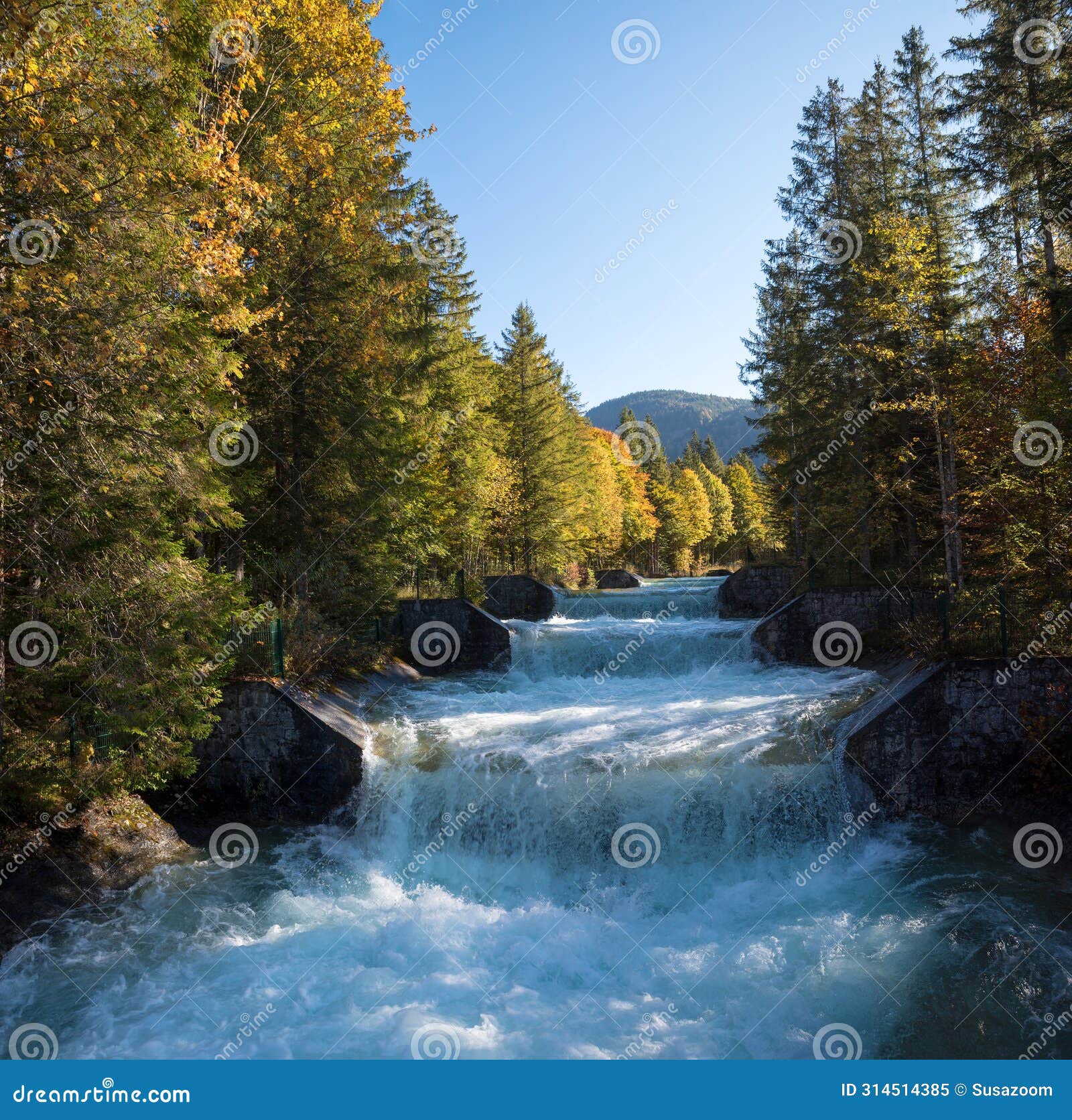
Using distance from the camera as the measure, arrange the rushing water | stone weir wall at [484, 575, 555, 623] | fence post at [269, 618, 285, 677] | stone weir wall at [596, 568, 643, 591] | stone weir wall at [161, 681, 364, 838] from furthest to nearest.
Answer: stone weir wall at [596, 568, 643, 591] < stone weir wall at [484, 575, 555, 623] < fence post at [269, 618, 285, 677] < stone weir wall at [161, 681, 364, 838] < the rushing water

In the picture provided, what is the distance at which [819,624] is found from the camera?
1862 centimetres

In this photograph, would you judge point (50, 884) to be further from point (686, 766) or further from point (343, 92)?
point (343, 92)

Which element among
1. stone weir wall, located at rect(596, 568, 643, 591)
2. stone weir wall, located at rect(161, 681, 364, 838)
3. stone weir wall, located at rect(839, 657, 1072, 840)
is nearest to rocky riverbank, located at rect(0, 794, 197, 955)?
stone weir wall, located at rect(161, 681, 364, 838)

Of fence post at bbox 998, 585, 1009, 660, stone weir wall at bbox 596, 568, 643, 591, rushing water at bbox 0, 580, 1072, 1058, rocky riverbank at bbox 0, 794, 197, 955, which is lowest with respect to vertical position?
rushing water at bbox 0, 580, 1072, 1058

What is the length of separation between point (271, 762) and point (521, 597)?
15.7 m

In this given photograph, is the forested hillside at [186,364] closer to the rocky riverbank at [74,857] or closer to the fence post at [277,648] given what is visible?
the fence post at [277,648]

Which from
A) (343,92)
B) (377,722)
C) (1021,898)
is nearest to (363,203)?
(343,92)

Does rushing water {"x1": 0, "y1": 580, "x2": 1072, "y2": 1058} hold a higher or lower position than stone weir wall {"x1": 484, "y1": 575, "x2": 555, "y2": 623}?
lower

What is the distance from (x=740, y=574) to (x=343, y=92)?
18.2 m

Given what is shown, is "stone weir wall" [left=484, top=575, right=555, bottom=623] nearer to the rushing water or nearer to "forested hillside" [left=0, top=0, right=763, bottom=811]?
"forested hillside" [left=0, top=0, right=763, bottom=811]

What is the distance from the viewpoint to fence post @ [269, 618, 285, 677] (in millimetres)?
12336

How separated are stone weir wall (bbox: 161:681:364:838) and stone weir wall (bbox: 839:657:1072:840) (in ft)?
27.4

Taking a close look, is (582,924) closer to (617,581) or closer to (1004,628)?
(1004,628)

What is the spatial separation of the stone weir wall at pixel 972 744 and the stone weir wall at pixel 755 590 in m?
13.0
